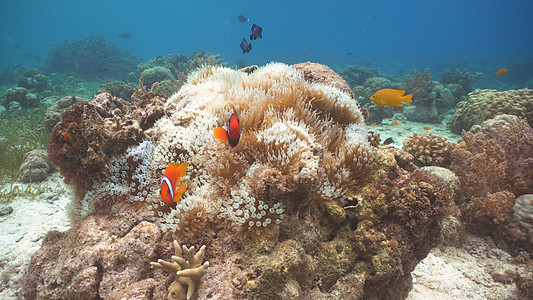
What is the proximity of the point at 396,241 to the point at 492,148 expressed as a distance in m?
3.87

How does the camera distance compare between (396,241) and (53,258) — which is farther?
(53,258)

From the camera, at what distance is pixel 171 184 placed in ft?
6.55

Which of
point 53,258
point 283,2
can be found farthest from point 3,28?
point 53,258

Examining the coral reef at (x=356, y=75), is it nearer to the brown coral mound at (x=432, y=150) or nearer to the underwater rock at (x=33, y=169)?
the brown coral mound at (x=432, y=150)

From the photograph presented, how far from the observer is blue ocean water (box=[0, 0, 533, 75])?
294 feet

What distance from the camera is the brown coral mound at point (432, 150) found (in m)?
5.70

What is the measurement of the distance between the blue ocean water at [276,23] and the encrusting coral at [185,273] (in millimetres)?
81894

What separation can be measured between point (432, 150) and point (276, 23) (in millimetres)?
124503

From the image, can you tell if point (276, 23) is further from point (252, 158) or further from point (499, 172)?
point (252, 158)

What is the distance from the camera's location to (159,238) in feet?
7.29

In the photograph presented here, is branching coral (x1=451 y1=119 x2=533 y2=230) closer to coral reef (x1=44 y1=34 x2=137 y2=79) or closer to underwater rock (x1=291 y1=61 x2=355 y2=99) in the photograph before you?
underwater rock (x1=291 y1=61 x2=355 y2=99)

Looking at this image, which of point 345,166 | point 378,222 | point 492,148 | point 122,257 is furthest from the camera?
point 492,148

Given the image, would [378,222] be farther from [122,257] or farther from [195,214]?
[122,257]

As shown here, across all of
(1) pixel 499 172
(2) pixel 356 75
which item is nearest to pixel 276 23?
(2) pixel 356 75
